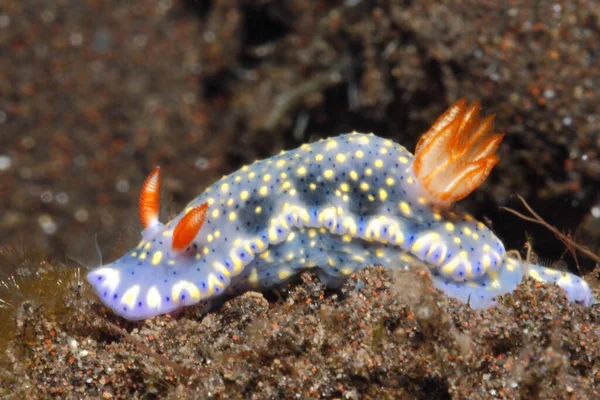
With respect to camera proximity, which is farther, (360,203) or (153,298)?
(360,203)

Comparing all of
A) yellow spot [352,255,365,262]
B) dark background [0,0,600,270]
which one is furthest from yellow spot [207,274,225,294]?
dark background [0,0,600,270]

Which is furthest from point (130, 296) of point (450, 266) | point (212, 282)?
point (450, 266)

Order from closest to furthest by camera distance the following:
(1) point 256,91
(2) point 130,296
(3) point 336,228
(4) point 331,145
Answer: (2) point 130,296 → (3) point 336,228 → (4) point 331,145 → (1) point 256,91

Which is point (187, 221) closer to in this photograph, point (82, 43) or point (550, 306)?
point (550, 306)

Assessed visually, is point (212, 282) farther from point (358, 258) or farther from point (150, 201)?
point (358, 258)

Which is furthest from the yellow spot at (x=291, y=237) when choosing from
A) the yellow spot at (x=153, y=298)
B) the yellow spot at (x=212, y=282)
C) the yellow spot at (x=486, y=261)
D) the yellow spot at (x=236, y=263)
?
the yellow spot at (x=486, y=261)

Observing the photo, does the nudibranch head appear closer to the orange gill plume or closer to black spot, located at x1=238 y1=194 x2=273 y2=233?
black spot, located at x1=238 y1=194 x2=273 y2=233
